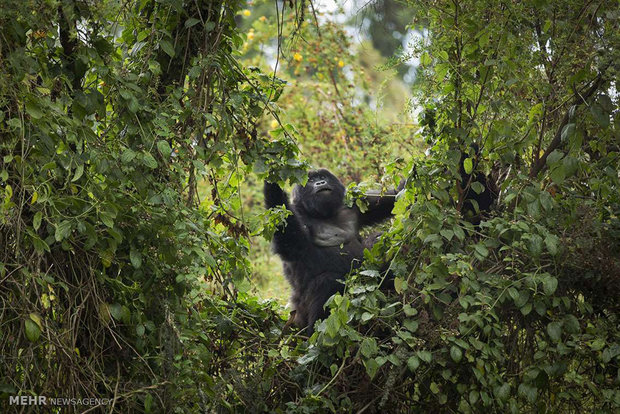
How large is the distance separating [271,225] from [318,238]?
A: 5.41ft

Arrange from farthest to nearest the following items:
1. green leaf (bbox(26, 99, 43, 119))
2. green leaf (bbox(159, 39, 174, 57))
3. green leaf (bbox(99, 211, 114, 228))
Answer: green leaf (bbox(159, 39, 174, 57)), green leaf (bbox(99, 211, 114, 228)), green leaf (bbox(26, 99, 43, 119))

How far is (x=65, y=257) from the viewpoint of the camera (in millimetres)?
3414

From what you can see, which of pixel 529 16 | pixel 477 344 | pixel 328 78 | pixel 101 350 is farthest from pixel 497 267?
pixel 328 78

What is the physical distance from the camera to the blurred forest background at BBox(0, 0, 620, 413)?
3.26 metres

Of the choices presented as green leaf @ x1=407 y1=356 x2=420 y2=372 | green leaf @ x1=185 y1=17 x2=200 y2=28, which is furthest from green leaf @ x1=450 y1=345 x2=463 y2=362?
green leaf @ x1=185 y1=17 x2=200 y2=28

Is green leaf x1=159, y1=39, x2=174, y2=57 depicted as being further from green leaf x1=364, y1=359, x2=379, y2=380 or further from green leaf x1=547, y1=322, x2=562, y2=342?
green leaf x1=547, y1=322, x2=562, y2=342

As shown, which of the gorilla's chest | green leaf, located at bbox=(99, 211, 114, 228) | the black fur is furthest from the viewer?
the gorilla's chest

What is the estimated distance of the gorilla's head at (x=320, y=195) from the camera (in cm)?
614

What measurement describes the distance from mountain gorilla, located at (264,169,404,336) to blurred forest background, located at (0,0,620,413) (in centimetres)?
105

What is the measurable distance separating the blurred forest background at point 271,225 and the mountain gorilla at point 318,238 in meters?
1.05

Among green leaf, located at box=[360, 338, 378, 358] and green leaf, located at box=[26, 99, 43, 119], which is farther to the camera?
green leaf, located at box=[360, 338, 378, 358]

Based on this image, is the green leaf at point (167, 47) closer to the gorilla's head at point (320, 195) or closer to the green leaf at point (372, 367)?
the green leaf at point (372, 367)

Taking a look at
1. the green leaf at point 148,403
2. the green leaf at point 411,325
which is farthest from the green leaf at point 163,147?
the green leaf at point 411,325

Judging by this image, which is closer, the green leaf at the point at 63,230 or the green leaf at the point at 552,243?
the green leaf at the point at 63,230
